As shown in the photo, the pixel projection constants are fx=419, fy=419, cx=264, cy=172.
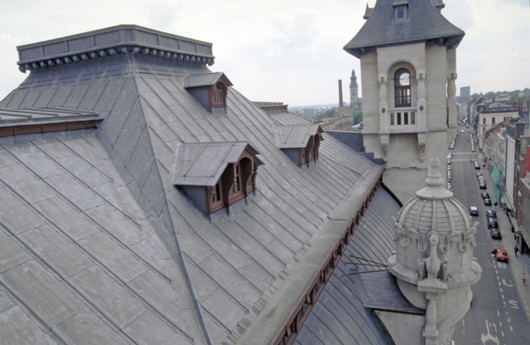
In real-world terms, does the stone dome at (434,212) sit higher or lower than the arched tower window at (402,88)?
lower

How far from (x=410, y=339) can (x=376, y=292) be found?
2421 mm

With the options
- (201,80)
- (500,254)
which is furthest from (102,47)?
(500,254)

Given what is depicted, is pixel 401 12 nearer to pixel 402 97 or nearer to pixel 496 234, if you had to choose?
pixel 402 97

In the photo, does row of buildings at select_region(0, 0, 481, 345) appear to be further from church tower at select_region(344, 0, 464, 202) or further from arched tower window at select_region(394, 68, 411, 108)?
arched tower window at select_region(394, 68, 411, 108)

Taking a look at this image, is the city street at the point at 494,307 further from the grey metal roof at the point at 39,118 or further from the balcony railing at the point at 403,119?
the grey metal roof at the point at 39,118

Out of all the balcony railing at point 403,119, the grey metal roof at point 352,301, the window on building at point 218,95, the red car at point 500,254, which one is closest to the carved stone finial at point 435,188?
the grey metal roof at point 352,301

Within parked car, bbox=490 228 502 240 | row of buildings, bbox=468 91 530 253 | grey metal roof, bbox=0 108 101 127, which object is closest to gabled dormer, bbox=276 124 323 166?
grey metal roof, bbox=0 108 101 127

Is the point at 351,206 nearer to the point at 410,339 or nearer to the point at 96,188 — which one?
the point at 410,339

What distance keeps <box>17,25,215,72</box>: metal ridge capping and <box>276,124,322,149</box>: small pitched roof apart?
5946 millimetres

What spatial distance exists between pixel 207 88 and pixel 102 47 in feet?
13.3

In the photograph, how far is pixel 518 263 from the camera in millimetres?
53906

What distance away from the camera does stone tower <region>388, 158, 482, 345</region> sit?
579 inches

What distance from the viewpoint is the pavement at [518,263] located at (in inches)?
1780

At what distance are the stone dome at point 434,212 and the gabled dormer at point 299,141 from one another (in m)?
5.73
